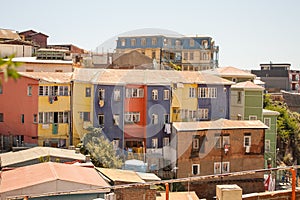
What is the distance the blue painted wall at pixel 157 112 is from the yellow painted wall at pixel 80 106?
2639 millimetres

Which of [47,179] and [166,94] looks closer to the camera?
[47,179]

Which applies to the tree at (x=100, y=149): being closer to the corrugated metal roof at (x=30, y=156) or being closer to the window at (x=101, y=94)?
the window at (x=101, y=94)

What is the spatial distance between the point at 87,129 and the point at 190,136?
4.58 m

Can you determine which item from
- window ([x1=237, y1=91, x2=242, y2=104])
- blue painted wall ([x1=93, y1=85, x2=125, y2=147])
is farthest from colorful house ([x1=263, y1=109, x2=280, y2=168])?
blue painted wall ([x1=93, y1=85, x2=125, y2=147])

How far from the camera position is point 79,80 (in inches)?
829

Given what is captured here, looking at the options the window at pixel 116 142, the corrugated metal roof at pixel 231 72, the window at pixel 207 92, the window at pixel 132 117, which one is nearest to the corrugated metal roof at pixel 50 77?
the window at pixel 132 117

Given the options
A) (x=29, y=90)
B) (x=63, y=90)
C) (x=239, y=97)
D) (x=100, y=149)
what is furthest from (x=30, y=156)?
(x=239, y=97)

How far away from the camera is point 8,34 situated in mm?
33625

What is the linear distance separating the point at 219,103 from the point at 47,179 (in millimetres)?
15511

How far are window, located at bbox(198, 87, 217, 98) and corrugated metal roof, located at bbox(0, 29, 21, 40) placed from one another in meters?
15.9

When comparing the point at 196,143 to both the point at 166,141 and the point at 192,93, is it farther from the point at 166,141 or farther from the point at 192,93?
the point at 192,93

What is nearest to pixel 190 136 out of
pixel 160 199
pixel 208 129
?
pixel 208 129

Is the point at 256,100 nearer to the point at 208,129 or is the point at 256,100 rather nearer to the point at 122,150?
the point at 208,129

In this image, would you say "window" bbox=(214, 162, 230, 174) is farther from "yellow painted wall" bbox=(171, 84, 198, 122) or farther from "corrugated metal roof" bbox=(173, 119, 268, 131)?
"yellow painted wall" bbox=(171, 84, 198, 122)
